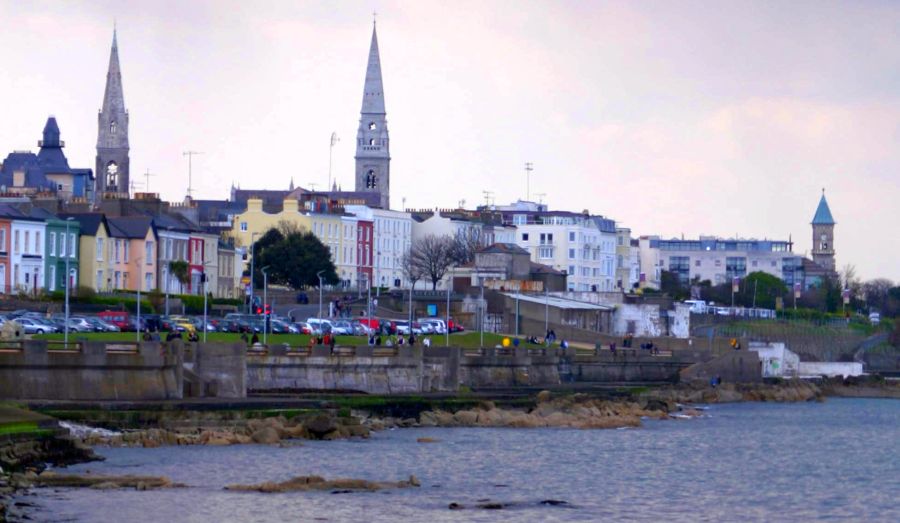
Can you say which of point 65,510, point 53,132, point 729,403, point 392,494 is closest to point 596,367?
point 729,403

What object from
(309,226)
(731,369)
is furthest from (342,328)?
(309,226)

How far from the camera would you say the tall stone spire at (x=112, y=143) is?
632 ft

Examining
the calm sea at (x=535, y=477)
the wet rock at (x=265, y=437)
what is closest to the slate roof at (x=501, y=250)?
the calm sea at (x=535, y=477)

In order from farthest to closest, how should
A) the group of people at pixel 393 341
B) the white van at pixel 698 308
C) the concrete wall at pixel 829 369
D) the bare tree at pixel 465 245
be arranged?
the bare tree at pixel 465 245 → the white van at pixel 698 308 → the concrete wall at pixel 829 369 → the group of people at pixel 393 341

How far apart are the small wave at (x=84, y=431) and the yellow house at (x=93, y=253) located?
54174 mm

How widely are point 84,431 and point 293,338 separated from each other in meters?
30.8

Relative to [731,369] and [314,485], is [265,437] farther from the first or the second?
[731,369]

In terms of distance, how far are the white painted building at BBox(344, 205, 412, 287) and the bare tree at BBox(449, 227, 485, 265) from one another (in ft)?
14.5

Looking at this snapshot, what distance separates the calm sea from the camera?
43438 mm

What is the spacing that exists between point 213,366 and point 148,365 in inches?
152

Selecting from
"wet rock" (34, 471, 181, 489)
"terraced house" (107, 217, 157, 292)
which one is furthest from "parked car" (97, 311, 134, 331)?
"wet rock" (34, 471, 181, 489)

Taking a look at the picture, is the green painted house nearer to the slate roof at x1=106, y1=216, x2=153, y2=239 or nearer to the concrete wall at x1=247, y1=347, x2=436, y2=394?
the slate roof at x1=106, y1=216, x2=153, y2=239

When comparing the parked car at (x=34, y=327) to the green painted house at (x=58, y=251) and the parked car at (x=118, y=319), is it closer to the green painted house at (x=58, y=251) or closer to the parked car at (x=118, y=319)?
the parked car at (x=118, y=319)

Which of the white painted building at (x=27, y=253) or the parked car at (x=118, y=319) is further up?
the white painted building at (x=27, y=253)
